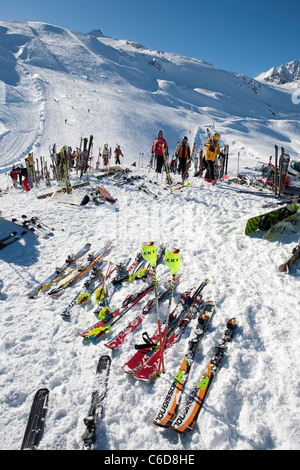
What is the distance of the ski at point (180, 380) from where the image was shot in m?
2.80

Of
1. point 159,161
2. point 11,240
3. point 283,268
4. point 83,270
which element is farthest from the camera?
point 159,161

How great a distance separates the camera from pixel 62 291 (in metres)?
5.04

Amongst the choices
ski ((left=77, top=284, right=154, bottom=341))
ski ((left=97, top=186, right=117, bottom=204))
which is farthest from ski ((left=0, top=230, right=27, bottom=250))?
ski ((left=77, top=284, right=154, bottom=341))

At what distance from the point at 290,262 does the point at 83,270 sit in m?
4.38

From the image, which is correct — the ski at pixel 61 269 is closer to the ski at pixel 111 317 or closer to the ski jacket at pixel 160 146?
the ski at pixel 111 317

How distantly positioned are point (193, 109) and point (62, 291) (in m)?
60.6

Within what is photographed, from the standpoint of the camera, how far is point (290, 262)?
193 inches

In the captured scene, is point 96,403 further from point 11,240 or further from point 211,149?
point 211,149

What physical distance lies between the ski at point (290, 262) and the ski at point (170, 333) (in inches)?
59.3

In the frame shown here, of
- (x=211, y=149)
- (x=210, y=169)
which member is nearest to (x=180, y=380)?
(x=211, y=149)

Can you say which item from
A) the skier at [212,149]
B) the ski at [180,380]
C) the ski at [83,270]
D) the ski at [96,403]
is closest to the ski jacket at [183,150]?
the skier at [212,149]

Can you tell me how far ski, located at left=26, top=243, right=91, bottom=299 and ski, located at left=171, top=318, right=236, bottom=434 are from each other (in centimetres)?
348

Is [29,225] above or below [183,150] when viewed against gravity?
below

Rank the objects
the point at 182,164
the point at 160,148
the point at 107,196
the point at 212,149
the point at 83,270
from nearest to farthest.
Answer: the point at 83,270 → the point at 107,196 → the point at 212,149 → the point at 160,148 → the point at 182,164
